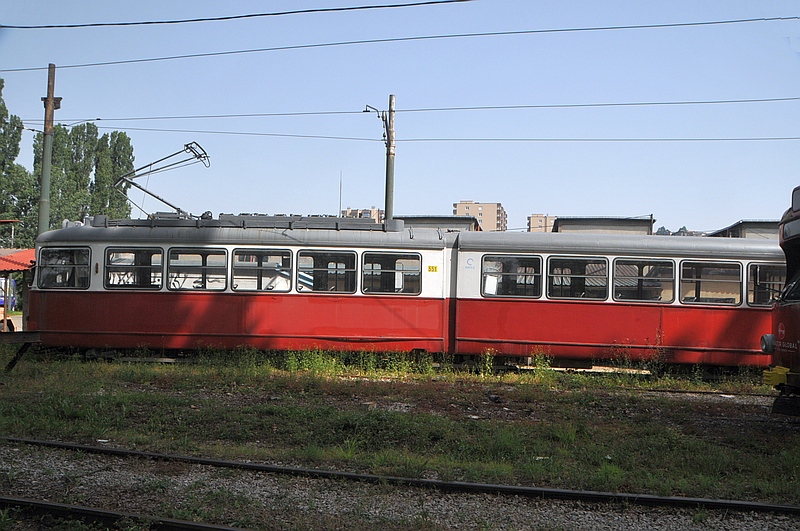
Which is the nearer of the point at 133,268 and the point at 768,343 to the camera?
the point at 768,343

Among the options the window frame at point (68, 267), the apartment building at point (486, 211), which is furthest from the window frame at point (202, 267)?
the apartment building at point (486, 211)

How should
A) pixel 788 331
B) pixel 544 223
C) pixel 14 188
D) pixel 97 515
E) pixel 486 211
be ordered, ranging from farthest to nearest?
pixel 486 211, pixel 544 223, pixel 14 188, pixel 788 331, pixel 97 515

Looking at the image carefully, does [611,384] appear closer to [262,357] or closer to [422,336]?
[422,336]

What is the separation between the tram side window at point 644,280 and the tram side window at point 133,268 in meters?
9.29

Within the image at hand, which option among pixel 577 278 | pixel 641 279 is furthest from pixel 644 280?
pixel 577 278

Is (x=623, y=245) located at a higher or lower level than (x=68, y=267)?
higher

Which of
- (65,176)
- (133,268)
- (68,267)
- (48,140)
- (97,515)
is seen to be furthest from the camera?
(65,176)

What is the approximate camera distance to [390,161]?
20.2 metres

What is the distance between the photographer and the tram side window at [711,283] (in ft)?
44.8

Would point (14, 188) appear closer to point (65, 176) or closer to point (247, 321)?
point (65, 176)

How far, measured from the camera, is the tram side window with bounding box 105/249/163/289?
14352 millimetres

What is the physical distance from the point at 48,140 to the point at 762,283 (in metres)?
16.8

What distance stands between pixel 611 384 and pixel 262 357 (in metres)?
6.77

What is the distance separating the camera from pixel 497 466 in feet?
23.2
